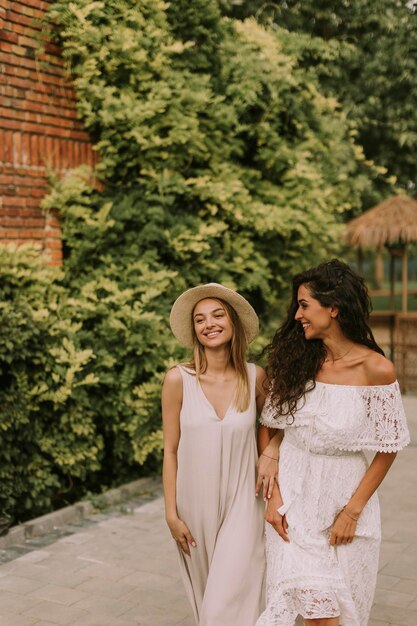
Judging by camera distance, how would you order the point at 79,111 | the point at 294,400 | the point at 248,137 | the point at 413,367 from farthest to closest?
the point at 413,367, the point at 248,137, the point at 79,111, the point at 294,400

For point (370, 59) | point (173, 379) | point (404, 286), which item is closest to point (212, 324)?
point (173, 379)

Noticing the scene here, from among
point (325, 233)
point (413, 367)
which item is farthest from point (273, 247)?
point (413, 367)

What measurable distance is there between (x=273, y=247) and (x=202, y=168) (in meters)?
1.23

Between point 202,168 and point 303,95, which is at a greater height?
point 303,95

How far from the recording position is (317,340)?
3277mm

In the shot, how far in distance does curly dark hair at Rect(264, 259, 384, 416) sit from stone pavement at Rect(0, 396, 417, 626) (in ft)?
5.82

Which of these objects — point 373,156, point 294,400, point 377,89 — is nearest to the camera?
point 294,400

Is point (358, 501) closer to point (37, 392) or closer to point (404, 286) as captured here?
point (37, 392)

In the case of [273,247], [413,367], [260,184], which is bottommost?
[413,367]

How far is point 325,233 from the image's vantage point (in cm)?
840

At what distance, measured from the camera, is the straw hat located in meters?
3.49

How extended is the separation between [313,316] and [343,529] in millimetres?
821

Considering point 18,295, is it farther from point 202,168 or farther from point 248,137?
point 248,137

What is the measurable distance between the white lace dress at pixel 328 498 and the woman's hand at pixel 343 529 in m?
0.04
